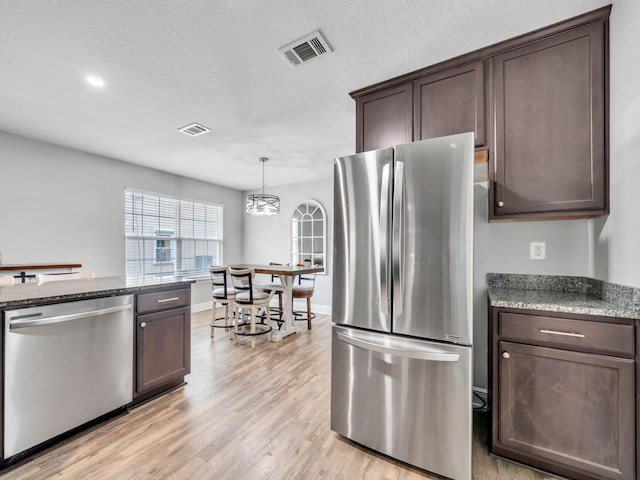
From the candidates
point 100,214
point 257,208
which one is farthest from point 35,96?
point 257,208

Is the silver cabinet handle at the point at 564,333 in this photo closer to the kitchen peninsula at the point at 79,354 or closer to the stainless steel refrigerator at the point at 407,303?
the stainless steel refrigerator at the point at 407,303

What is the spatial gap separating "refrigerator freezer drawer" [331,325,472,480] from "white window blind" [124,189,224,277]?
4055 mm

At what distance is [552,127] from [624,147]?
35cm

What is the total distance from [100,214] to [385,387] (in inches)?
178

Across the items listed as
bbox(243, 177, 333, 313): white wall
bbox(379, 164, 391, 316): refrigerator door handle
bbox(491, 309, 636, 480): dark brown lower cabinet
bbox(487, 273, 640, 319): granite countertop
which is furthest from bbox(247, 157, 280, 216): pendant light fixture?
bbox(491, 309, 636, 480): dark brown lower cabinet

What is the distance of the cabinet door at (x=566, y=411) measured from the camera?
52.3 inches

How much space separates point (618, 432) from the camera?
1.33 metres

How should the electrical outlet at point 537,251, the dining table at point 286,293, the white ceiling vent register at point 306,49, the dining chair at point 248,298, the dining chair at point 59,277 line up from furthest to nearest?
the dining table at point 286,293 → the dining chair at point 248,298 → the dining chair at point 59,277 → the electrical outlet at point 537,251 → the white ceiling vent register at point 306,49

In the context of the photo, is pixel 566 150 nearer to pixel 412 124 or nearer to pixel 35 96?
pixel 412 124

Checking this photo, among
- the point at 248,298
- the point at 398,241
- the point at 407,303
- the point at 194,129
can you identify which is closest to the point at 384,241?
the point at 398,241

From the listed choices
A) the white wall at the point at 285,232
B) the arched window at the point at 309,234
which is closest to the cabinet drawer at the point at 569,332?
the white wall at the point at 285,232

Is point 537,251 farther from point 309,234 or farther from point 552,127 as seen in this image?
point 309,234

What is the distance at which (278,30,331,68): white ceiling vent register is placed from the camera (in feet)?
5.85

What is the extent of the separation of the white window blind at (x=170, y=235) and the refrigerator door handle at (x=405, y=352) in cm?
409
